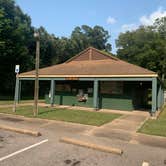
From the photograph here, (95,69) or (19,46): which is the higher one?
(19,46)

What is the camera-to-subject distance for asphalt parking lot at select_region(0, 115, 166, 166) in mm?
4614

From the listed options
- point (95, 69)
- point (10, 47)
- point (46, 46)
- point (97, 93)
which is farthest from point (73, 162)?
point (46, 46)

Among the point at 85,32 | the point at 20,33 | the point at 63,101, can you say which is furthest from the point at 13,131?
the point at 85,32

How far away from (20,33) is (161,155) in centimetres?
2629

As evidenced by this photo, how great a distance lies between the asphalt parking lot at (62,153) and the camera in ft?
15.1

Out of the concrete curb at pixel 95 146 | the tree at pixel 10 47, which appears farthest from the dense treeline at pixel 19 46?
the concrete curb at pixel 95 146

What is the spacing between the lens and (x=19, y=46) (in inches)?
1067

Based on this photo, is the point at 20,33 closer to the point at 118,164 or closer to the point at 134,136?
the point at 134,136

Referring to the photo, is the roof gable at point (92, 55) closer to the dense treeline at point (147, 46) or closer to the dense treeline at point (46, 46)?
the dense treeline at point (46, 46)

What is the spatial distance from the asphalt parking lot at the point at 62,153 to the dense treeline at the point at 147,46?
3286 cm

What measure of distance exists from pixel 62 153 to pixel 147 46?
40.8 meters

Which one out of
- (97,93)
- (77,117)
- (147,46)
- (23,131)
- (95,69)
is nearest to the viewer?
(23,131)

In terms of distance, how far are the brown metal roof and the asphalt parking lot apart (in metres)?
7.39

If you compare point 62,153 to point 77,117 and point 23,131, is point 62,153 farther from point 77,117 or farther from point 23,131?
point 77,117
